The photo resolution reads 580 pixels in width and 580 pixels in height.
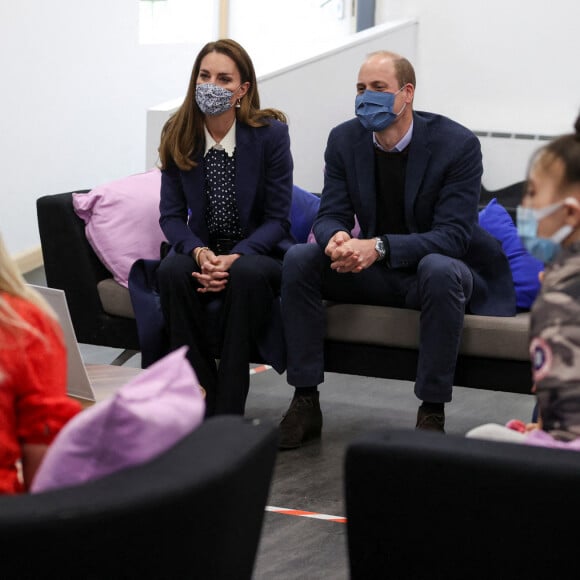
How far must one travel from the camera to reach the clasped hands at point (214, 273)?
151 inches

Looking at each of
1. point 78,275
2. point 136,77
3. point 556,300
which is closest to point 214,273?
point 78,275

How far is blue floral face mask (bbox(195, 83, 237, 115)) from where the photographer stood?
3.99 meters

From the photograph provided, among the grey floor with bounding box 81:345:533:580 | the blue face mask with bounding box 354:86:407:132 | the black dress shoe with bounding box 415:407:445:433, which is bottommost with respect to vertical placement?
the grey floor with bounding box 81:345:533:580

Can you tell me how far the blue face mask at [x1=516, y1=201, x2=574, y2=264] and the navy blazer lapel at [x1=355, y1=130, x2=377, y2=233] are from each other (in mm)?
1784

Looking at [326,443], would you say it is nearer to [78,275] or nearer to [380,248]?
[380,248]

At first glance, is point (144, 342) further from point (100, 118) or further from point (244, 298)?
point (100, 118)

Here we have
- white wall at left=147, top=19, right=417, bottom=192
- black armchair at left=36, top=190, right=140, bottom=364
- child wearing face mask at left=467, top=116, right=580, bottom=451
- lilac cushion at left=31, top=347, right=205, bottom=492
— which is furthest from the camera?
white wall at left=147, top=19, right=417, bottom=192

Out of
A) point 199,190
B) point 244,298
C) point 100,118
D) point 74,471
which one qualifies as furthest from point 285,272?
point 100,118

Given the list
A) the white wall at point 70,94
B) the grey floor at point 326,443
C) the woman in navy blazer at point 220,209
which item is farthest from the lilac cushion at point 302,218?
the white wall at point 70,94

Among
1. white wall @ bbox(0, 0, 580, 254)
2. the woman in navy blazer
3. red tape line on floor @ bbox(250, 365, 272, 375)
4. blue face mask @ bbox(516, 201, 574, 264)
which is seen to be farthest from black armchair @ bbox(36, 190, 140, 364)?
blue face mask @ bbox(516, 201, 574, 264)

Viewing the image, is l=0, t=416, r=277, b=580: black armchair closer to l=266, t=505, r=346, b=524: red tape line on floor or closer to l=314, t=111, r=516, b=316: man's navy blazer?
l=266, t=505, r=346, b=524: red tape line on floor

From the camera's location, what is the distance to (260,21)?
7.06 metres

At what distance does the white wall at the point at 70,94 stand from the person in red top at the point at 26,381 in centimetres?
437

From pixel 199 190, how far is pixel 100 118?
2.77 meters
